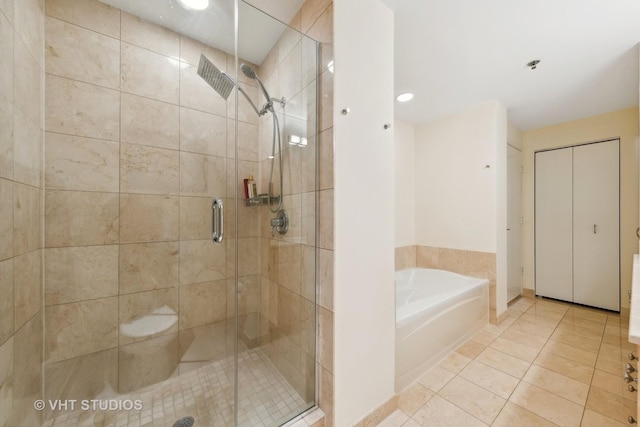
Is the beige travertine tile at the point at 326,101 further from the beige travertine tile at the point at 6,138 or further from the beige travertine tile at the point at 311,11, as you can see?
the beige travertine tile at the point at 6,138

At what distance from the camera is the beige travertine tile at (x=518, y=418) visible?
4.36 ft

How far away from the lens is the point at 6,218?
0.91 meters

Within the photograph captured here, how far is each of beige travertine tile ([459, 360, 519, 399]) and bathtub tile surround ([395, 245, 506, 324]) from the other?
94 centimetres

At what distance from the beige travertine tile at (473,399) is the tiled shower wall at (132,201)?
4.65 ft

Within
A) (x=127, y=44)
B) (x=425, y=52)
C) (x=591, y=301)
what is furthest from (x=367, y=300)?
(x=591, y=301)

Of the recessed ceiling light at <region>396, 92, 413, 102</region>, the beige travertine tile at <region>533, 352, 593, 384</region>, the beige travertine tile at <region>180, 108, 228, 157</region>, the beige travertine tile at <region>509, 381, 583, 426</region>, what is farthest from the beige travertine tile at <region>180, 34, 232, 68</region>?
the beige travertine tile at <region>533, 352, 593, 384</region>

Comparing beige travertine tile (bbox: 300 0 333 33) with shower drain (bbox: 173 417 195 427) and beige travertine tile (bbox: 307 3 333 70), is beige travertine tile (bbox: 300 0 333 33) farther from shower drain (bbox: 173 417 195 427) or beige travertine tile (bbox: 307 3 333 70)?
shower drain (bbox: 173 417 195 427)

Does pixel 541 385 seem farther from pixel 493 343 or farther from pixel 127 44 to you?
pixel 127 44

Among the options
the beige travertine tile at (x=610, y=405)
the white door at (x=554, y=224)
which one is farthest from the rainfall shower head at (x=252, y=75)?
the white door at (x=554, y=224)

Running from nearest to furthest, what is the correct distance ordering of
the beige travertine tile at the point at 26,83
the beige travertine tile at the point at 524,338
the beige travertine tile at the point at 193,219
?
the beige travertine tile at the point at 26,83, the beige travertine tile at the point at 193,219, the beige travertine tile at the point at 524,338

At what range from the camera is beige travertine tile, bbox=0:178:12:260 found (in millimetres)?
881

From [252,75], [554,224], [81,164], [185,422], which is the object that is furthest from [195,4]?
[554,224]

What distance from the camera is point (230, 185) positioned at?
1419mm

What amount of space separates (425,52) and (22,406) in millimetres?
3029
